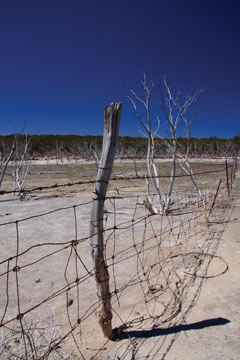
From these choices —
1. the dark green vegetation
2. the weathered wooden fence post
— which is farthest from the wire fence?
the dark green vegetation

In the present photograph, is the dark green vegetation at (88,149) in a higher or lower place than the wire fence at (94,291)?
higher

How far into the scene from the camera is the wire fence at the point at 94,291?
1.95 metres

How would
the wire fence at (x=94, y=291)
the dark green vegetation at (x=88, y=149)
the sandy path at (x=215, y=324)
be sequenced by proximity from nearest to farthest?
the sandy path at (x=215, y=324) → the wire fence at (x=94, y=291) → the dark green vegetation at (x=88, y=149)

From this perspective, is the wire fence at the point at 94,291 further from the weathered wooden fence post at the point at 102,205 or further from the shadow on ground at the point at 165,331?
the weathered wooden fence post at the point at 102,205

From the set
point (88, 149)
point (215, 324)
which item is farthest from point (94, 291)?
point (88, 149)

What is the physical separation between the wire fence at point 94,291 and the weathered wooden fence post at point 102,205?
0.11 meters

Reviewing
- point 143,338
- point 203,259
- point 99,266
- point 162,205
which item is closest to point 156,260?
point 203,259

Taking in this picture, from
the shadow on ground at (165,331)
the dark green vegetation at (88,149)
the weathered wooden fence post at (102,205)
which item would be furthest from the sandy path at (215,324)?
the dark green vegetation at (88,149)

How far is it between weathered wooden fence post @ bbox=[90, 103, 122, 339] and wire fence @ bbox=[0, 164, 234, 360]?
11 cm

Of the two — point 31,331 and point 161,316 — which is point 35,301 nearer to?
point 31,331

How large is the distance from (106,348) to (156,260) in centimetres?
184

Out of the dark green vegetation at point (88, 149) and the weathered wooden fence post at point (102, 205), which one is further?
the dark green vegetation at point (88, 149)

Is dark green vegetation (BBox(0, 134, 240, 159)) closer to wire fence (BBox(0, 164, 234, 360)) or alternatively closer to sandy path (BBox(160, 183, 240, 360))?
wire fence (BBox(0, 164, 234, 360))

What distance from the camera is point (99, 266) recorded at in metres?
1.95
